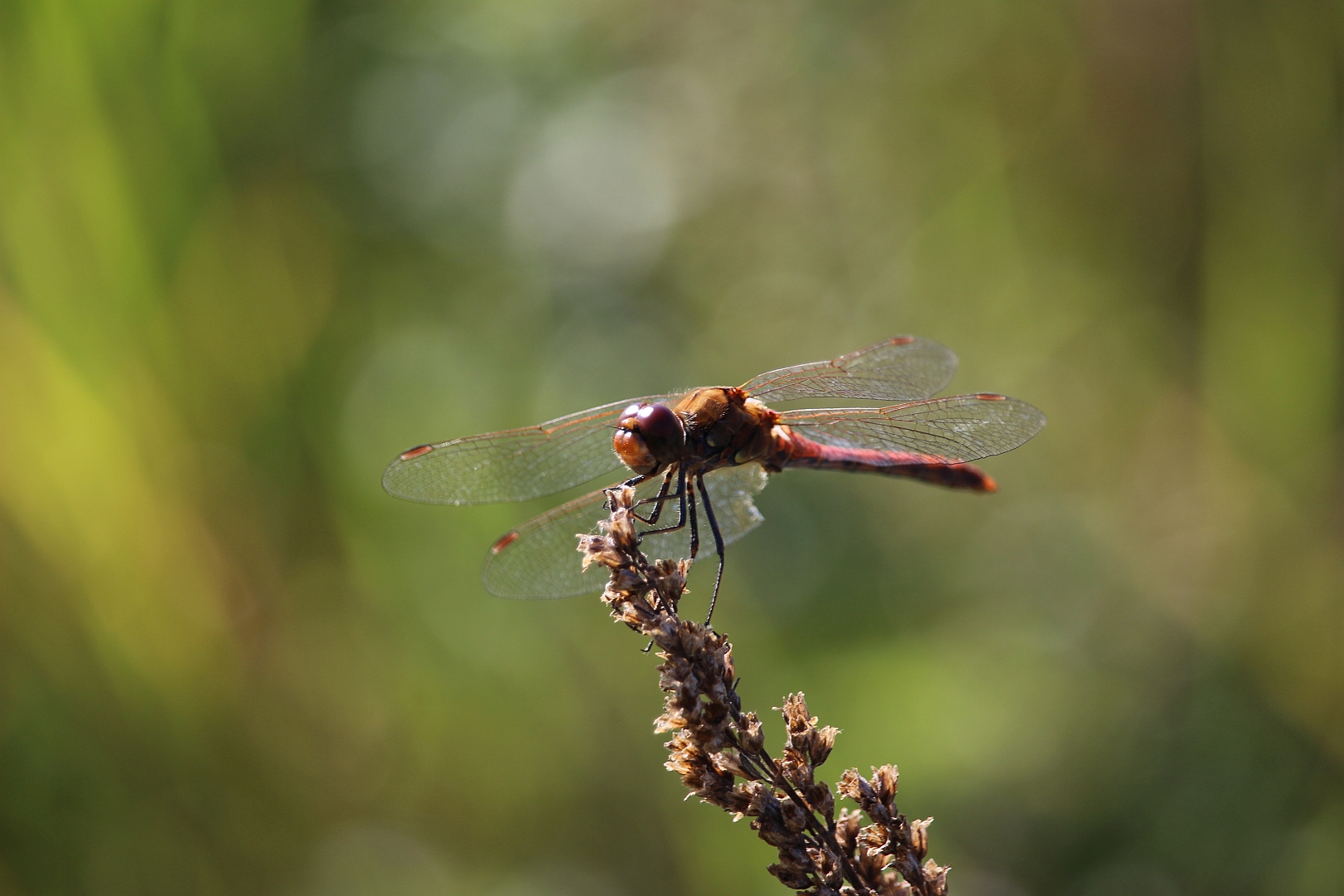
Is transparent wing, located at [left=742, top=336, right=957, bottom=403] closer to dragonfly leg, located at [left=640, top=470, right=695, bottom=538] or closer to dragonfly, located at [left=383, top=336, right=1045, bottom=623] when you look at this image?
dragonfly, located at [left=383, top=336, right=1045, bottom=623]

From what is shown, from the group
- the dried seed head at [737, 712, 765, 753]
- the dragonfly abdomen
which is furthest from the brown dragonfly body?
the dried seed head at [737, 712, 765, 753]

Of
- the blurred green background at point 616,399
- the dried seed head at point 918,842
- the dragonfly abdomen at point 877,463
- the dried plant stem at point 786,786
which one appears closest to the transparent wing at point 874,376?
the dragonfly abdomen at point 877,463

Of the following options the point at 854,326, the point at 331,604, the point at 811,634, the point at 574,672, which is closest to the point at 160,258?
the point at 331,604

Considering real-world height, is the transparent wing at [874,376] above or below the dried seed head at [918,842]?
above

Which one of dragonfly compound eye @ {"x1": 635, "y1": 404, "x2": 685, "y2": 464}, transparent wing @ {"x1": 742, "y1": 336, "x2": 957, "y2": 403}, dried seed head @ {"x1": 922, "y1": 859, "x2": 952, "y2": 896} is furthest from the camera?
transparent wing @ {"x1": 742, "y1": 336, "x2": 957, "y2": 403}

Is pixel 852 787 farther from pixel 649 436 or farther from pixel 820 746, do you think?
pixel 649 436

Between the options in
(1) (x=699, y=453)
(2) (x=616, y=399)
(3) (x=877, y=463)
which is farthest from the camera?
(2) (x=616, y=399)

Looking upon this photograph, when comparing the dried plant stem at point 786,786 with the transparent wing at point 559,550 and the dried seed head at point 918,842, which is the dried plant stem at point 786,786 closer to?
the dried seed head at point 918,842

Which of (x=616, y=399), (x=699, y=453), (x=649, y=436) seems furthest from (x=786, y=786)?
(x=616, y=399)
